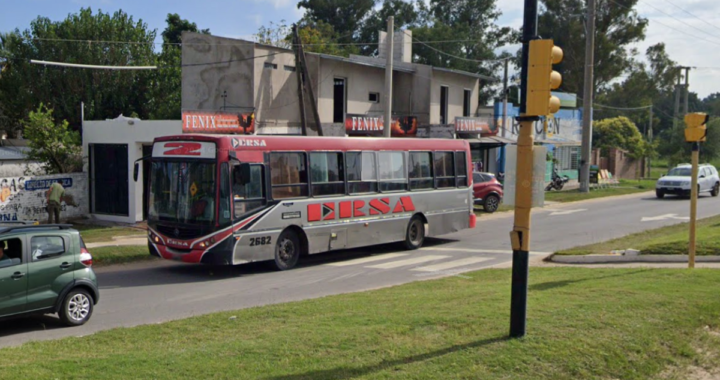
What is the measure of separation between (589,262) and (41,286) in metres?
11.7

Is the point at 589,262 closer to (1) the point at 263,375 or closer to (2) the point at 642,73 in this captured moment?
(1) the point at 263,375

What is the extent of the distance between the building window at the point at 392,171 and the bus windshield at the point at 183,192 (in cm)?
514

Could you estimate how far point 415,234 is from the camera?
64.7 feet

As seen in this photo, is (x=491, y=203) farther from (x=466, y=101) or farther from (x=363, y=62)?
(x=466, y=101)

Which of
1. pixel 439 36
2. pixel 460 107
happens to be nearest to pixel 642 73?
pixel 439 36

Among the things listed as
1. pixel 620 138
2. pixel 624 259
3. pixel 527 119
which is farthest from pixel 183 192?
pixel 620 138

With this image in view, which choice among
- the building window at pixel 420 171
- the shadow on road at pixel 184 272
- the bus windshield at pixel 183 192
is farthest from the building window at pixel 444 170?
the bus windshield at pixel 183 192

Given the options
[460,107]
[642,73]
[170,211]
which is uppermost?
[642,73]

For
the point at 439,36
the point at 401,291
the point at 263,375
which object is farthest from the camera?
the point at 439,36

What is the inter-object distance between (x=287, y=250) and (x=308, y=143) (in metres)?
2.53

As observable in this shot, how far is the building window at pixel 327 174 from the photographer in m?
16.6

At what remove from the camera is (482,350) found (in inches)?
282

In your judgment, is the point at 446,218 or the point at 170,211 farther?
the point at 446,218

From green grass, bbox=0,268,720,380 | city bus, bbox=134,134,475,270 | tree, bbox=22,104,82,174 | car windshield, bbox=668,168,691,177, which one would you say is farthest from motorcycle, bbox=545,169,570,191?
green grass, bbox=0,268,720,380
